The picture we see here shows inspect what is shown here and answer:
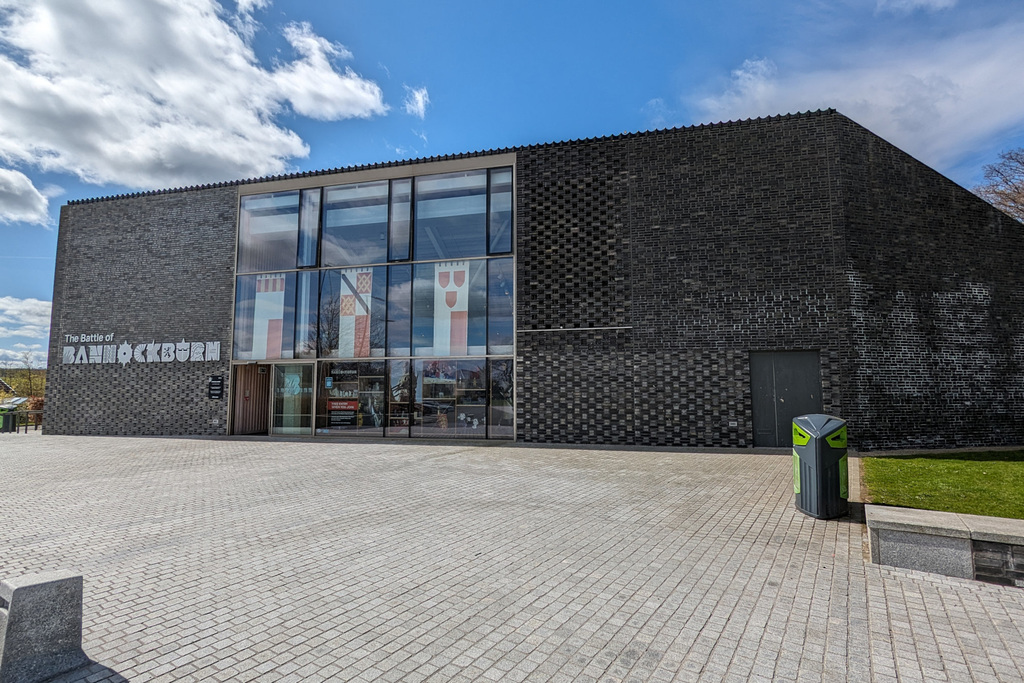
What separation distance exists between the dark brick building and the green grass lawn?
7.28ft

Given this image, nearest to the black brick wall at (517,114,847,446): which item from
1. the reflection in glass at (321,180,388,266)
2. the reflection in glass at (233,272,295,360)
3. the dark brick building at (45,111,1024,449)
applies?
the dark brick building at (45,111,1024,449)

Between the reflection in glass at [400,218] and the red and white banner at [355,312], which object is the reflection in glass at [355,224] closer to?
the reflection in glass at [400,218]

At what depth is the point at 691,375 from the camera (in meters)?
13.6

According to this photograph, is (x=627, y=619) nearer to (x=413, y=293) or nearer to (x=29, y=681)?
(x=29, y=681)

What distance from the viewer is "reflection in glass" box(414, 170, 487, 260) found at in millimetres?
16094

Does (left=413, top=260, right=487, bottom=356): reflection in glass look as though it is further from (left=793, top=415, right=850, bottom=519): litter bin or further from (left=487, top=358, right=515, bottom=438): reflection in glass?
(left=793, top=415, right=850, bottom=519): litter bin

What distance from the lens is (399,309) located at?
16453 millimetres

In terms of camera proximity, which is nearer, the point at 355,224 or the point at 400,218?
the point at 400,218

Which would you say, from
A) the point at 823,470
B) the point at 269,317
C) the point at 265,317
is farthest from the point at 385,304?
the point at 823,470

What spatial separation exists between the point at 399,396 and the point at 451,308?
9.65 ft

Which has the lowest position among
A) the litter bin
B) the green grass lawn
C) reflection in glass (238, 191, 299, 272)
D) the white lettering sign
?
the green grass lawn

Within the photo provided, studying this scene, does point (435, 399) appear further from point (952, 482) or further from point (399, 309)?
point (952, 482)

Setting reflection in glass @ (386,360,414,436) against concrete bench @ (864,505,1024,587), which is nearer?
concrete bench @ (864,505,1024,587)

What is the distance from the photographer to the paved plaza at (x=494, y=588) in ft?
10.5
